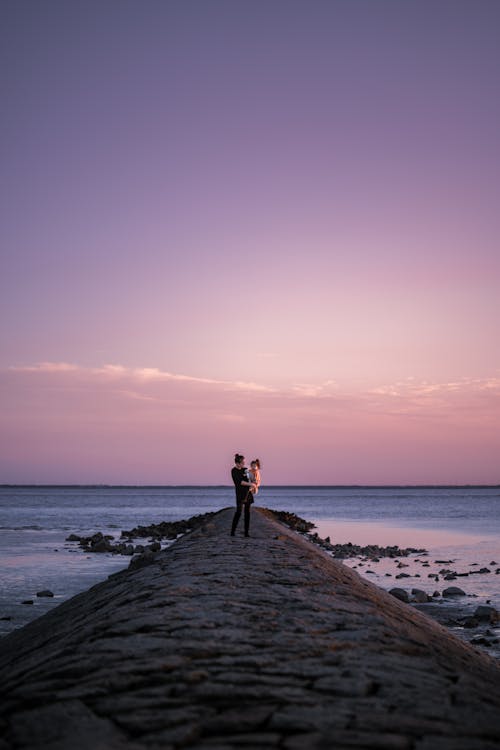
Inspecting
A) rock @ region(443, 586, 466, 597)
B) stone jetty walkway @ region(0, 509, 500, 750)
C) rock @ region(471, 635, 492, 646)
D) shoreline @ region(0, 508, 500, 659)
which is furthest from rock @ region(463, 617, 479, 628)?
stone jetty walkway @ region(0, 509, 500, 750)

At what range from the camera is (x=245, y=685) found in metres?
4.03

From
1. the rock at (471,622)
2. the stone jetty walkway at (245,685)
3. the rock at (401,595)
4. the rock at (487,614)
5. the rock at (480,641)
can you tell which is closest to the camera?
the stone jetty walkway at (245,685)

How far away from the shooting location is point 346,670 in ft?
14.4

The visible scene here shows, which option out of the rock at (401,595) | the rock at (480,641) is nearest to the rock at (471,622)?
the rock at (480,641)

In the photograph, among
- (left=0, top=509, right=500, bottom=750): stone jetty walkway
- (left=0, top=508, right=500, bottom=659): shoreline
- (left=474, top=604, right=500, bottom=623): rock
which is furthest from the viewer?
(left=474, top=604, right=500, bottom=623): rock

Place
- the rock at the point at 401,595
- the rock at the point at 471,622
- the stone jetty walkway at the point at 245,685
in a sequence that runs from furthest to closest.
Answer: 1. the rock at the point at 401,595
2. the rock at the point at 471,622
3. the stone jetty walkway at the point at 245,685

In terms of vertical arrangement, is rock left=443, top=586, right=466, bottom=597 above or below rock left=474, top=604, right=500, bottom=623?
below

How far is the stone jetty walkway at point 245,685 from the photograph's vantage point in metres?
3.34

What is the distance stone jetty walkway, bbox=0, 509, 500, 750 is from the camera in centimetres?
334

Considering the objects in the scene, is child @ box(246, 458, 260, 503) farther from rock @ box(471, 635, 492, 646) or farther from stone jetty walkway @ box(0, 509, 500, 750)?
stone jetty walkway @ box(0, 509, 500, 750)

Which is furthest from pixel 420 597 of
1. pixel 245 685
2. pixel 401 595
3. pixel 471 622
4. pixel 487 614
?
pixel 245 685

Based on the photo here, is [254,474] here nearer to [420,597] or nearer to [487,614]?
[420,597]

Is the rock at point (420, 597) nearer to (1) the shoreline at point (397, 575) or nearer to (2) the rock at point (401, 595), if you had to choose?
(1) the shoreline at point (397, 575)

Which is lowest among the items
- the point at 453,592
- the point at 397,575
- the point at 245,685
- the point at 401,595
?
the point at 397,575
